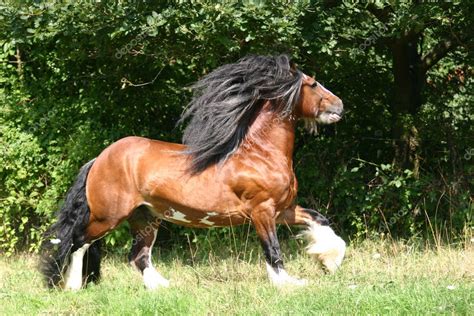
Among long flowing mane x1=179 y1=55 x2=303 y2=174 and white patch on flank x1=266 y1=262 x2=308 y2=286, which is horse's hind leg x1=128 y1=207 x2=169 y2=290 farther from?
white patch on flank x1=266 y1=262 x2=308 y2=286

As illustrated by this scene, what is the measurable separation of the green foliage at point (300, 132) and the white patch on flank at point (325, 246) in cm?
195

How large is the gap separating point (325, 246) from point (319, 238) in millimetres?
91

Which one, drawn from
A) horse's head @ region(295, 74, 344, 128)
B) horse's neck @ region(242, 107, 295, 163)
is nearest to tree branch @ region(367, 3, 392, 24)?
horse's head @ region(295, 74, 344, 128)

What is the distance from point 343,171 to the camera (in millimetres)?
9094

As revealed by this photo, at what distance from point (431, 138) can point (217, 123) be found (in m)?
3.81

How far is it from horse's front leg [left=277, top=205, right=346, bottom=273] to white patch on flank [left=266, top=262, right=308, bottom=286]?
438mm

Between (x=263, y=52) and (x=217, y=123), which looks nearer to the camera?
(x=217, y=123)

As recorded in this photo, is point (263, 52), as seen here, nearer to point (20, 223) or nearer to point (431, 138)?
point (431, 138)

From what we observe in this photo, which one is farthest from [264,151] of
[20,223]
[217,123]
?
[20,223]

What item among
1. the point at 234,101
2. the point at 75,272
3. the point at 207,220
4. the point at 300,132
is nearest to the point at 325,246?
the point at 207,220

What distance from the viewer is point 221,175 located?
20.9ft

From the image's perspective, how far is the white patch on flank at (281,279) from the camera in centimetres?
611

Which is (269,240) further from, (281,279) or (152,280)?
(152,280)

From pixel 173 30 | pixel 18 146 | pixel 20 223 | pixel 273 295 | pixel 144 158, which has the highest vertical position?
pixel 173 30
